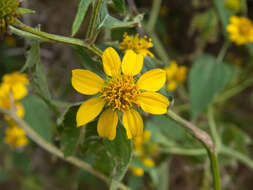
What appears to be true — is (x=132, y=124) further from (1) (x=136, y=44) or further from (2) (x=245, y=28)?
(2) (x=245, y=28)

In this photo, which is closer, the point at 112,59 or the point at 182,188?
the point at 112,59

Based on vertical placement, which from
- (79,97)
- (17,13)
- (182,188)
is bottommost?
(182,188)

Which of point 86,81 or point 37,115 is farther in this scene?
point 37,115

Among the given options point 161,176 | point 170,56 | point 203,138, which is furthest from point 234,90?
point 203,138

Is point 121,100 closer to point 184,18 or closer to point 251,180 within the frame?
point 184,18

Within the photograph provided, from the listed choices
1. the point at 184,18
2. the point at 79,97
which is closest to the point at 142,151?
the point at 79,97

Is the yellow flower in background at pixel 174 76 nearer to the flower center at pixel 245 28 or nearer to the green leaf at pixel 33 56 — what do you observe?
the flower center at pixel 245 28

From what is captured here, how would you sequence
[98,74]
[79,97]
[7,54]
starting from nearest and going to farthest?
[98,74] < [79,97] < [7,54]

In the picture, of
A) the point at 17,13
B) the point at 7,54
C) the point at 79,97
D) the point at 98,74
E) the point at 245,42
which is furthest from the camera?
the point at 7,54
